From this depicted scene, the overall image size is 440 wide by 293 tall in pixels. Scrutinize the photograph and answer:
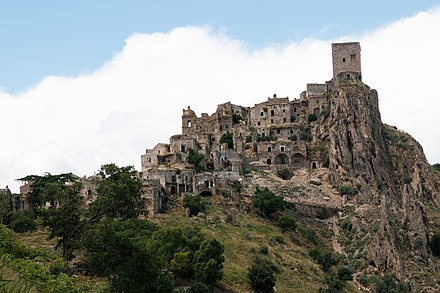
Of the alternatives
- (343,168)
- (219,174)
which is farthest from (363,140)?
Result: (219,174)

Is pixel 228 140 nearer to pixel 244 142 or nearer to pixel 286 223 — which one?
pixel 244 142

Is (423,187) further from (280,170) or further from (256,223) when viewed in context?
(256,223)

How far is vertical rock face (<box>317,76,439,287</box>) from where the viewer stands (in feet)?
258

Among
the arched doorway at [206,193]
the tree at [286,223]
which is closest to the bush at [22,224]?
the arched doorway at [206,193]

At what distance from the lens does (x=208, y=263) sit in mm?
54656

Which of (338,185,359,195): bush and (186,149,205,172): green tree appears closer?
(338,185,359,195): bush

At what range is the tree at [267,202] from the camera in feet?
265

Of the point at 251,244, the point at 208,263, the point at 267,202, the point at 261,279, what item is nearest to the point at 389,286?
the point at 251,244

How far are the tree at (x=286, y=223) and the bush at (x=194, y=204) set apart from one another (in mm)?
9396

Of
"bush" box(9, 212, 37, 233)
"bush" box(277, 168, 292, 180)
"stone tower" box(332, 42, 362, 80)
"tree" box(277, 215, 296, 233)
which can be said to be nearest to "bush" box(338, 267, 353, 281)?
"tree" box(277, 215, 296, 233)

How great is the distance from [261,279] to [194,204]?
19896 millimetres

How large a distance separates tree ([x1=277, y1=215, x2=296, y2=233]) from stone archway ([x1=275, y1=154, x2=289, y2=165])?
18.4 metres

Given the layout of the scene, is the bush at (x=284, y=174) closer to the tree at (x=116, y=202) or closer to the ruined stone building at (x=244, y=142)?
the ruined stone building at (x=244, y=142)

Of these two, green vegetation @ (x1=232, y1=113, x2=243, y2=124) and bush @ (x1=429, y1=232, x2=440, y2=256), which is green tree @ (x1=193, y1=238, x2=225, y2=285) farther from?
green vegetation @ (x1=232, y1=113, x2=243, y2=124)
